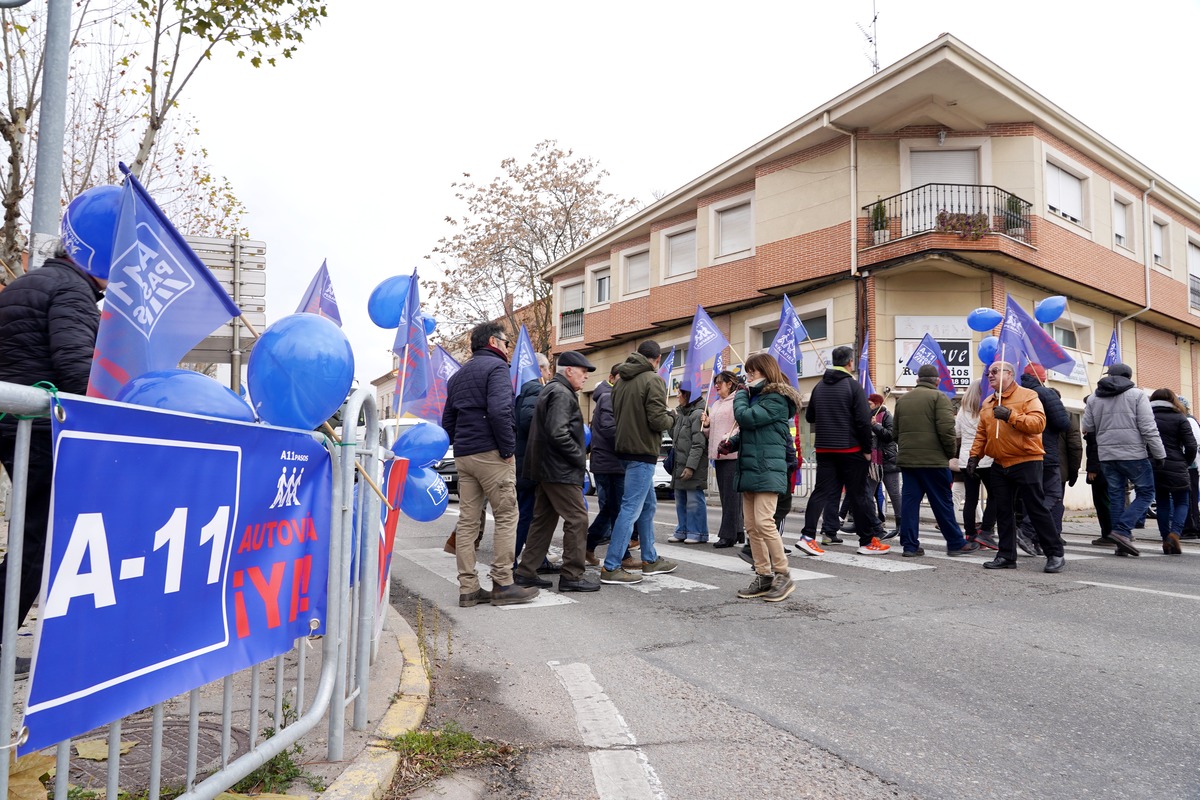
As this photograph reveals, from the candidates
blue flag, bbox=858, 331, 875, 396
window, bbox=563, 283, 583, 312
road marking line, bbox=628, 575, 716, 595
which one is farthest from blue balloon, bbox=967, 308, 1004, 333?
window, bbox=563, 283, 583, 312

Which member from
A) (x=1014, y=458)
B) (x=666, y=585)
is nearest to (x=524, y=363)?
(x=666, y=585)

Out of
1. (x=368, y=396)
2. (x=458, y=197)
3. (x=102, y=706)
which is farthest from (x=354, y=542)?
(x=458, y=197)

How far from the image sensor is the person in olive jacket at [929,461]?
8.57 metres

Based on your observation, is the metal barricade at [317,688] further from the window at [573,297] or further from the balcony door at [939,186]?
the window at [573,297]

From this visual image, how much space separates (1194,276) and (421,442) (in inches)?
1158

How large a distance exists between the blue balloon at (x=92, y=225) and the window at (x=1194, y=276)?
100 feet

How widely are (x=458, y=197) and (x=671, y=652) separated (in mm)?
→ 29628

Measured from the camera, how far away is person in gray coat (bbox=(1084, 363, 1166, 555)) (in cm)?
881

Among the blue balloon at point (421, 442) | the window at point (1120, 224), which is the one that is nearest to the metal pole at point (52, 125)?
the blue balloon at point (421, 442)

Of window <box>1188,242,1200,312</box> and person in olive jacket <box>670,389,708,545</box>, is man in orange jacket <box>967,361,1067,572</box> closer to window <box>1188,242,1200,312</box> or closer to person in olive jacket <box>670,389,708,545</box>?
person in olive jacket <box>670,389,708,545</box>

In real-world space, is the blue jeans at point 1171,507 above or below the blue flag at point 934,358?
below

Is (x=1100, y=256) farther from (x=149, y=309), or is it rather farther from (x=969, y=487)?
(x=149, y=309)

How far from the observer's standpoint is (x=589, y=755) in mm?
3268

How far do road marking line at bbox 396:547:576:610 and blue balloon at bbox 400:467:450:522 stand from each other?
2.41 ft
